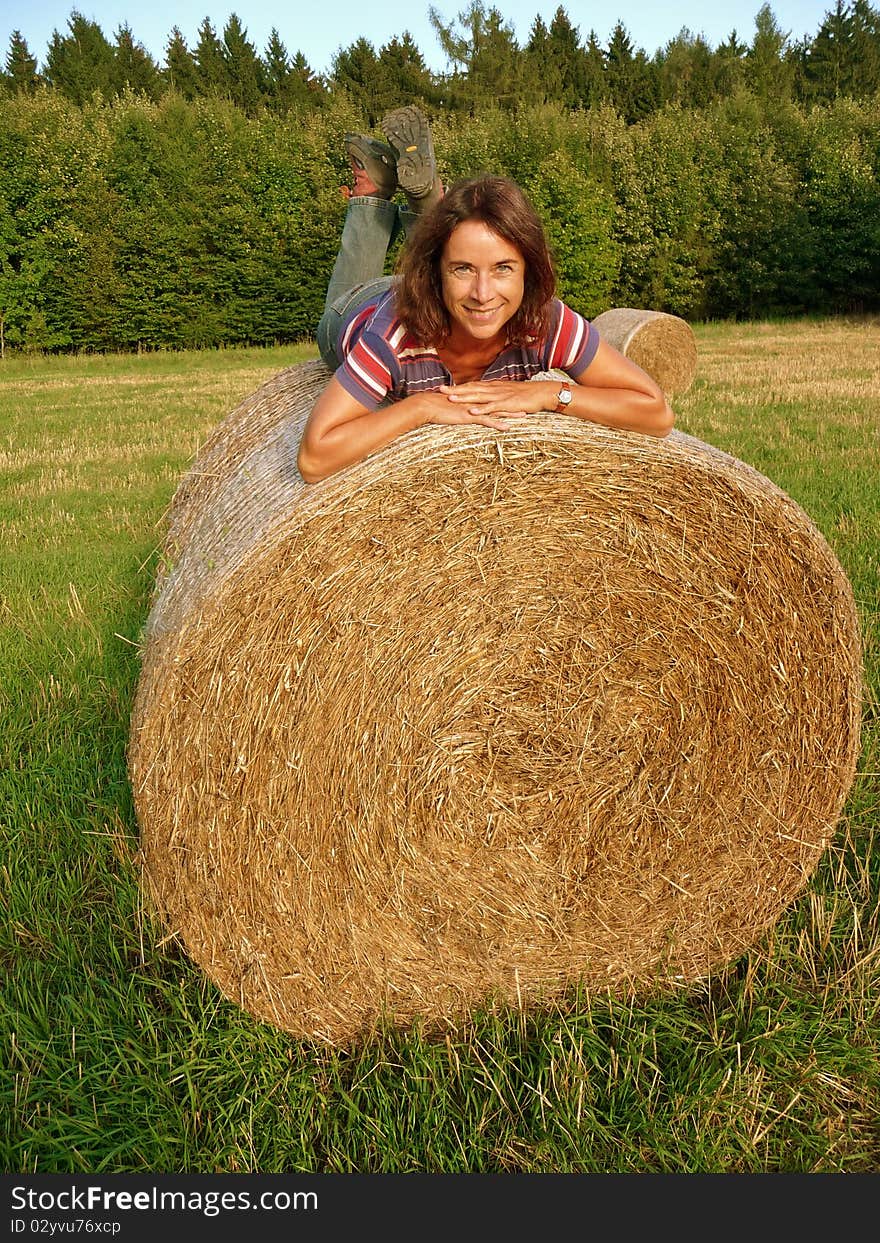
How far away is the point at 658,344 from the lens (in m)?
15.1

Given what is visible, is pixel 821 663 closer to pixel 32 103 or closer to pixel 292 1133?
pixel 292 1133

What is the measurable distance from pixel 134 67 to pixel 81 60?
2793 millimetres

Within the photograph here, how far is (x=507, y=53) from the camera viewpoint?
171 ft

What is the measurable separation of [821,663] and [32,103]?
31.0 m

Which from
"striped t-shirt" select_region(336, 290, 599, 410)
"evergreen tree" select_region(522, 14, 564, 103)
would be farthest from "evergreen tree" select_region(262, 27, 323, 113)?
"striped t-shirt" select_region(336, 290, 599, 410)

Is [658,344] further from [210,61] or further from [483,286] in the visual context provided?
[210,61]

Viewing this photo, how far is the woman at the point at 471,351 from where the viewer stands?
9.57 ft

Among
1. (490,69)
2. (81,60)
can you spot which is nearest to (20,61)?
(81,60)

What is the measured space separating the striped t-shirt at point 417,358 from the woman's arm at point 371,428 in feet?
0.69

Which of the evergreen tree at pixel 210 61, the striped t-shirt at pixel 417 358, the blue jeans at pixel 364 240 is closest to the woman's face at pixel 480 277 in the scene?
the striped t-shirt at pixel 417 358

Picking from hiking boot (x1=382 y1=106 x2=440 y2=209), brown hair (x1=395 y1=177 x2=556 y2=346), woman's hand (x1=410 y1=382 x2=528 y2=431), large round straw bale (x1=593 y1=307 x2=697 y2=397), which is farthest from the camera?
large round straw bale (x1=593 y1=307 x2=697 y2=397)

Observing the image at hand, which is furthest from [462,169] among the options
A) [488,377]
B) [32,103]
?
[488,377]

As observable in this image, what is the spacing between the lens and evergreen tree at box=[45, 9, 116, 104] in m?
54.8

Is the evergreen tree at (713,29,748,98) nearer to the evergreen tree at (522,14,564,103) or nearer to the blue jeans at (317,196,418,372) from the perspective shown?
the evergreen tree at (522,14,564,103)
